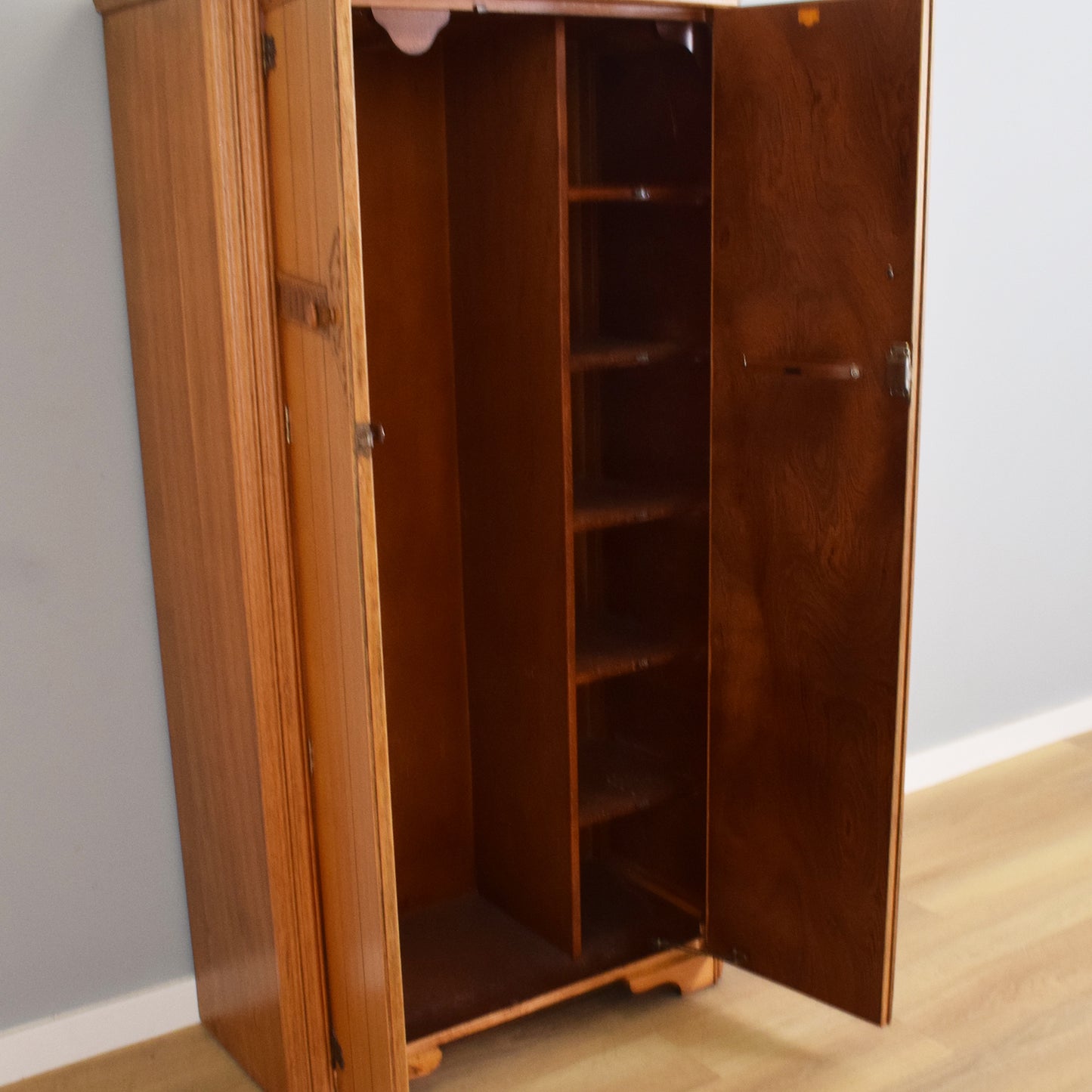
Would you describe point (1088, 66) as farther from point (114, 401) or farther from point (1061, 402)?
point (114, 401)

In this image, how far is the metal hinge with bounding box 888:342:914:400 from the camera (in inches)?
74.9

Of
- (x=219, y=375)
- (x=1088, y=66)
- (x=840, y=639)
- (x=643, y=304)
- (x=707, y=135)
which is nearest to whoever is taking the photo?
(x=219, y=375)

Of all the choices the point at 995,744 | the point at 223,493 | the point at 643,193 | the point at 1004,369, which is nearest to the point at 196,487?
the point at 223,493

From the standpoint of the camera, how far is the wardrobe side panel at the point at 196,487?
6.14 ft

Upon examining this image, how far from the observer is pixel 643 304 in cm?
245

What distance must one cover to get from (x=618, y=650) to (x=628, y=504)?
0.93 feet

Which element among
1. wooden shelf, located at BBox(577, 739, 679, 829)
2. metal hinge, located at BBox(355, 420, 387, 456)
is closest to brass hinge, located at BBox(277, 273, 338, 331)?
metal hinge, located at BBox(355, 420, 387, 456)

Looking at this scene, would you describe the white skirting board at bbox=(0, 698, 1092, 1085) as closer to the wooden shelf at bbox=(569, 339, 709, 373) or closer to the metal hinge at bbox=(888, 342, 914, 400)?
the wooden shelf at bbox=(569, 339, 709, 373)

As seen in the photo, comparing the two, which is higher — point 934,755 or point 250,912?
point 250,912

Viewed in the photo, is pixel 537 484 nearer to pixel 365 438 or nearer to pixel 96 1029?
pixel 365 438

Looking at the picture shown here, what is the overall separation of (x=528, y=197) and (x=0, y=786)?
1.35 m

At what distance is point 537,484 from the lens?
7.55ft

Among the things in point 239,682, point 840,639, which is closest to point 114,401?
point 239,682

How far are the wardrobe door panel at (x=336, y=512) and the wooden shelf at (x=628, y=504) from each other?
0.55 m
